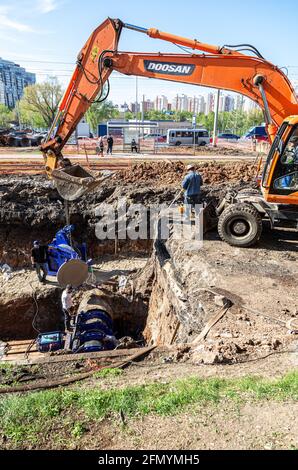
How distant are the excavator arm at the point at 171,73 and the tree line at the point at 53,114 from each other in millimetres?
20332

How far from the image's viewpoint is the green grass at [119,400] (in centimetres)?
389

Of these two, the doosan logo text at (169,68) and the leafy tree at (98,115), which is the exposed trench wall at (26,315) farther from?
the leafy tree at (98,115)

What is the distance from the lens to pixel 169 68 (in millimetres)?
8727

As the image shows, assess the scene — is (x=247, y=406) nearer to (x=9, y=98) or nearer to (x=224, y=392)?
(x=224, y=392)

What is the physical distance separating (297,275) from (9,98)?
15589 cm

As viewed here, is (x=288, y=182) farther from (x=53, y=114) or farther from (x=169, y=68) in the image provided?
(x=53, y=114)

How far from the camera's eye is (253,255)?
28.9 ft

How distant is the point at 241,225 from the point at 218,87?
3285mm

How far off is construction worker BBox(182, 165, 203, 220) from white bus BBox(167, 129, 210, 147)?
2733 centimetres

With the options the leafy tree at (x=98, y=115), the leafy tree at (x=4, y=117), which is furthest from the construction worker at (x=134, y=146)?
Result: the leafy tree at (x=4, y=117)

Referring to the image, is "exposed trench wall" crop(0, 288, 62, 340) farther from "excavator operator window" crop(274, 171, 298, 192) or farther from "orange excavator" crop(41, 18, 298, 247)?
"excavator operator window" crop(274, 171, 298, 192)

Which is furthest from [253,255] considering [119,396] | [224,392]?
[119,396]

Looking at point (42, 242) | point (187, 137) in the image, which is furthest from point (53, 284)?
point (187, 137)

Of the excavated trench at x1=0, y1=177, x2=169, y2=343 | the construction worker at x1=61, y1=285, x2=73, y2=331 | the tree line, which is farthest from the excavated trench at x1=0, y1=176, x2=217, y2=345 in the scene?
the tree line
